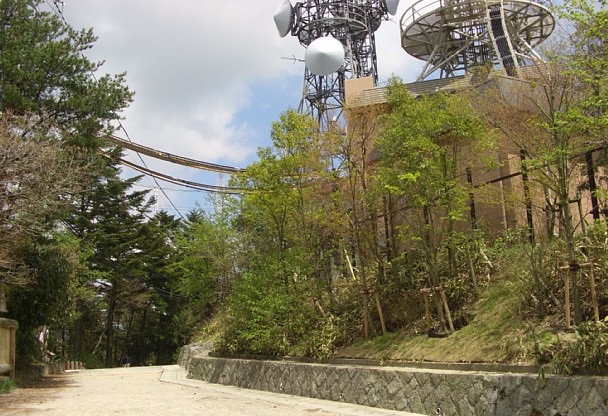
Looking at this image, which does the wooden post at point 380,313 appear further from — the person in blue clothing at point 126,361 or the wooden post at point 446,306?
the person in blue clothing at point 126,361

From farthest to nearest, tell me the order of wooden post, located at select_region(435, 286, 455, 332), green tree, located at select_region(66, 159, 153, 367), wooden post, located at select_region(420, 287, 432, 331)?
green tree, located at select_region(66, 159, 153, 367) → wooden post, located at select_region(420, 287, 432, 331) → wooden post, located at select_region(435, 286, 455, 332)

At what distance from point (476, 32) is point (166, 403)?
16.8m

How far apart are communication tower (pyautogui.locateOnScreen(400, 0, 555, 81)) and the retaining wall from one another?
12.6 metres

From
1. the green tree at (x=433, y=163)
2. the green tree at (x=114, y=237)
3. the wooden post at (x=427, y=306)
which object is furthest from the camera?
the green tree at (x=114, y=237)

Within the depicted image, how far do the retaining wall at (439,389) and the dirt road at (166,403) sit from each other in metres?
0.34

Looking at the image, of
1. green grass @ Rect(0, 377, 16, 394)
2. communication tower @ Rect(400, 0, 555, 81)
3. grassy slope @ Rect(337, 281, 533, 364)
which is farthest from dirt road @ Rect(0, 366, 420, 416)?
communication tower @ Rect(400, 0, 555, 81)

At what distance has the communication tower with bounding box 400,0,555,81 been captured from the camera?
813 inches

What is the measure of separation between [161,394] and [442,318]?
742cm

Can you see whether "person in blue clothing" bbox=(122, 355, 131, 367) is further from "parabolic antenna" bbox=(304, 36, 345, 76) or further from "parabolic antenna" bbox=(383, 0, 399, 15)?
"parabolic antenna" bbox=(383, 0, 399, 15)

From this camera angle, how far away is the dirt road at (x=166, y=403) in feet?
34.3

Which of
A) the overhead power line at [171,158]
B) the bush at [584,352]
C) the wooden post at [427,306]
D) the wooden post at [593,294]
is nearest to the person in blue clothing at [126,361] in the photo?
the overhead power line at [171,158]

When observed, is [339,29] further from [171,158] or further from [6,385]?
[6,385]

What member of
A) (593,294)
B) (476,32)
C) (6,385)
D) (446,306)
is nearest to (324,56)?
(476,32)

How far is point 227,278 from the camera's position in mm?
25234
